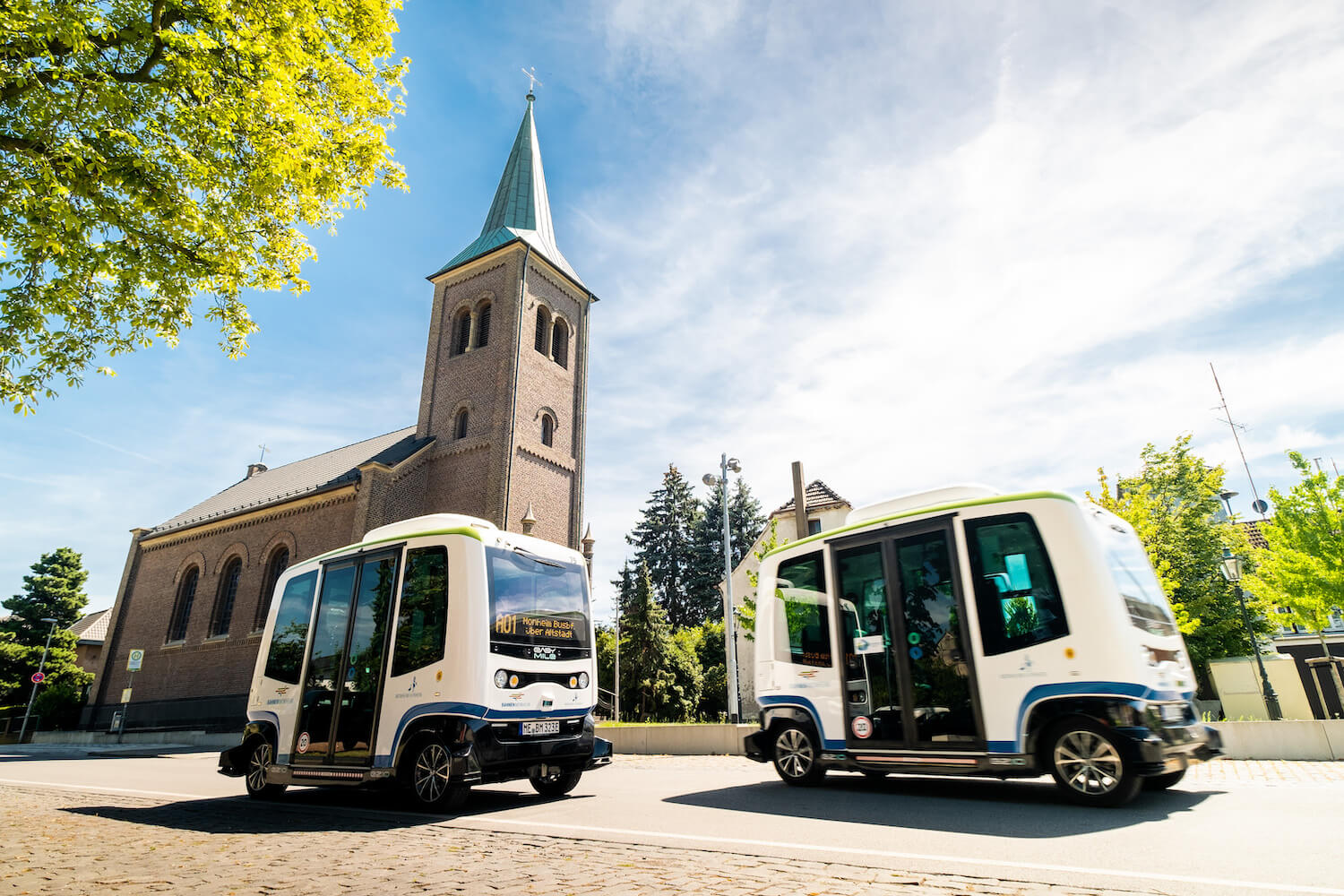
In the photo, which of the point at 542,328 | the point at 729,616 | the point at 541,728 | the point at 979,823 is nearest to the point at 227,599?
the point at 542,328

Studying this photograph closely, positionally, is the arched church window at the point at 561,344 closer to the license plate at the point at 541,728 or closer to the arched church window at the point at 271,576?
the arched church window at the point at 271,576

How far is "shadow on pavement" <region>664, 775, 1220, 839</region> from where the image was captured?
5.16 meters

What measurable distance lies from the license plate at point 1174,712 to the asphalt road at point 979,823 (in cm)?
67

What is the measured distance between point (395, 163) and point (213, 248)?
2.81 meters

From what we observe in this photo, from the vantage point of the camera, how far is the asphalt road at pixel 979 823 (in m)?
3.81

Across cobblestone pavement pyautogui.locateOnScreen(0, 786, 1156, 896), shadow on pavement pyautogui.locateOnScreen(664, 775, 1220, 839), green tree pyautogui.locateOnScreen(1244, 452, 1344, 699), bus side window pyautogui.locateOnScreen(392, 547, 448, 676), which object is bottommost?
cobblestone pavement pyautogui.locateOnScreen(0, 786, 1156, 896)

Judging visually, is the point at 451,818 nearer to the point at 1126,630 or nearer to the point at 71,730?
the point at 1126,630

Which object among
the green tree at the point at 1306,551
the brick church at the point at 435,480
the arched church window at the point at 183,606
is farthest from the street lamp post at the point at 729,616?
the arched church window at the point at 183,606

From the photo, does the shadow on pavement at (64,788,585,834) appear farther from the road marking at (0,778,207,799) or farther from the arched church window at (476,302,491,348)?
the arched church window at (476,302,491,348)

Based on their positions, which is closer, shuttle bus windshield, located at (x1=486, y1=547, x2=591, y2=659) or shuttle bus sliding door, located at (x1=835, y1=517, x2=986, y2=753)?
shuttle bus sliding door, located at (x1=835, y1=517, x2=986, y2=753)

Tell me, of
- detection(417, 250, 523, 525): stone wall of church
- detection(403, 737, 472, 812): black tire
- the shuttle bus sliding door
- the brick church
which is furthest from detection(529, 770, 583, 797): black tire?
detection(417, 250, 523, 525): stone wall of church

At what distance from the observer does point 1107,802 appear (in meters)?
5.77

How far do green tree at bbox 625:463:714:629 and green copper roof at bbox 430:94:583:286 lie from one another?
29.7 meters

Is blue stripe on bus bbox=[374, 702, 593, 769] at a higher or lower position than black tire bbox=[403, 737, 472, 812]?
higher
